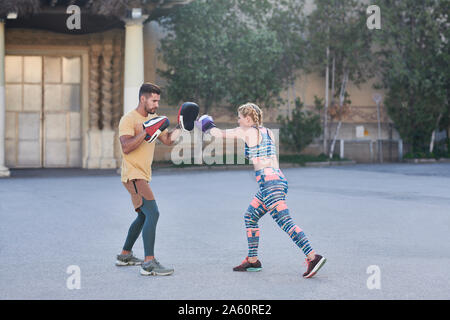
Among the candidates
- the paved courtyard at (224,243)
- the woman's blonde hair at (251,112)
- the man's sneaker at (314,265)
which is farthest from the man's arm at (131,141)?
the man's sneaker at (314,265)

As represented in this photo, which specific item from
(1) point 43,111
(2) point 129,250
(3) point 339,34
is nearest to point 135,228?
(2) point 129,250

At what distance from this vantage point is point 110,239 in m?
9.97

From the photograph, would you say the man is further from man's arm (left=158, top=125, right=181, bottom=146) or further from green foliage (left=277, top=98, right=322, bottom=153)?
green foliage (left=277, top=98, right=322, bottom=153)

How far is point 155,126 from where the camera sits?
7.11 metres

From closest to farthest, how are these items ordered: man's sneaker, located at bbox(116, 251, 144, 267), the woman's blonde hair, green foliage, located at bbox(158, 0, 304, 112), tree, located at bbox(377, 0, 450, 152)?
the woman's blonde hair → man's sneaker, located at bbox(116, 251, 144, 267) → green foliage, located at bbox(158, 0, 304, 112) → tree, located at bbox(377, 0, 450, 152)

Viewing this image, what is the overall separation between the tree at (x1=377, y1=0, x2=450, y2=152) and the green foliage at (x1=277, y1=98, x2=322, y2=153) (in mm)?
4009

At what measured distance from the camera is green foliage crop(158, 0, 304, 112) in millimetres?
28781

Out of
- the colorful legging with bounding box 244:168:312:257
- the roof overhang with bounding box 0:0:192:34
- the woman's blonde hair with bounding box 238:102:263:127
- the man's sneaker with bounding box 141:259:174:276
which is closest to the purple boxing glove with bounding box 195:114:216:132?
the woman's blonde hair with bounding box 238:102:263:127

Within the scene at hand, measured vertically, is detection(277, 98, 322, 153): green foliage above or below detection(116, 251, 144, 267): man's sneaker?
above

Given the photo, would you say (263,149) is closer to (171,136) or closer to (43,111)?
(171,136)

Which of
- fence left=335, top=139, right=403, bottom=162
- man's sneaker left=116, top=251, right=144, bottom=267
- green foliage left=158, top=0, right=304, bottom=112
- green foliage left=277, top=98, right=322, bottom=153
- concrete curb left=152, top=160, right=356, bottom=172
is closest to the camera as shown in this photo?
man's sneaker left=116, top=251, right=144, bottom=267

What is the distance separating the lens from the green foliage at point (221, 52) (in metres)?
28.8

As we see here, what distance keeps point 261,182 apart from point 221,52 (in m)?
22.7
